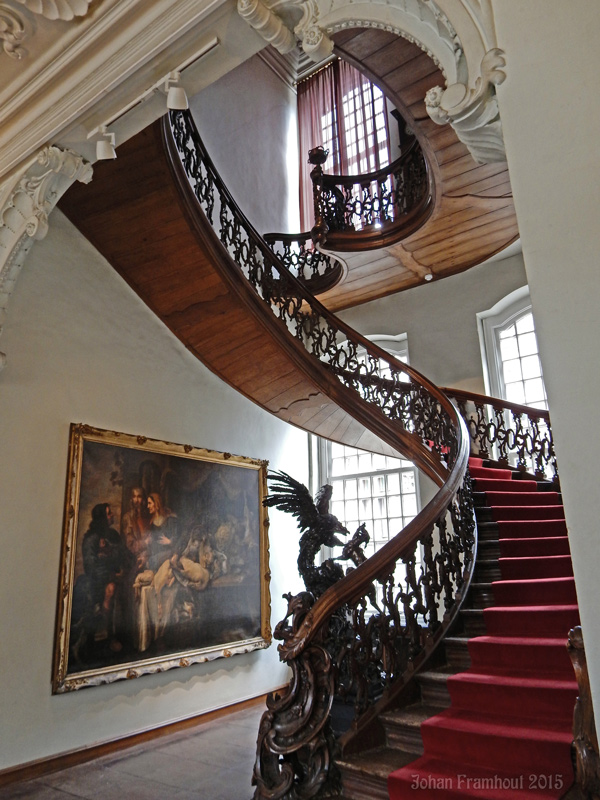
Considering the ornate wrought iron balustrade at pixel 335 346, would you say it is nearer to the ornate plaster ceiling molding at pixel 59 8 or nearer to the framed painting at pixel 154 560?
the framed painting at pixel 154 560

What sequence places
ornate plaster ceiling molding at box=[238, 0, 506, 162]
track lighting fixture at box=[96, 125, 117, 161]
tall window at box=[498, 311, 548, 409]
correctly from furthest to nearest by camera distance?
tall window at box=[498, 311, 548, 409], track lighting fixture at box=[96, 125, 117, 161], ornate plaster ceiling molding at box=[238, 0, 506, 162]

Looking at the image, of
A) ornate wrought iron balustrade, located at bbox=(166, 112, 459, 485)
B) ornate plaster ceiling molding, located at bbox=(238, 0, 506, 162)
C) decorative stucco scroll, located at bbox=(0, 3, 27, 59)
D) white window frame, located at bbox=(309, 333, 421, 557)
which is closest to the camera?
ornate plaster ceiling molding, located at bbox=(238, 0, 506, 162)

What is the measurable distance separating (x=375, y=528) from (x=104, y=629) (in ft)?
16.7

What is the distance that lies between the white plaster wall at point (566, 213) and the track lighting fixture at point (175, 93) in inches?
58.5

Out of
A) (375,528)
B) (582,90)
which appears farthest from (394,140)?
(582,90)

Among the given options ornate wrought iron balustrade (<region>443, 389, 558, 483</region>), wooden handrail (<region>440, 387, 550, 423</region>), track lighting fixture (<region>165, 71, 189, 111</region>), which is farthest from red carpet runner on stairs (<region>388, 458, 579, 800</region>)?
track lighting fixture (<region>165, 71, 189, 111</region>)

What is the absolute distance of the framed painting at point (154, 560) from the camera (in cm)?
502

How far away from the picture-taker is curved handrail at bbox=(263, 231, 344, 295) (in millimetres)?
8828

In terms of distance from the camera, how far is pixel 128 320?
240 inches

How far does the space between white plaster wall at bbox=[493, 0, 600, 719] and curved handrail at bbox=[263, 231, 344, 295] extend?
7369mm

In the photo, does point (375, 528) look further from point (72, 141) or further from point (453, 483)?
point (72, 141)

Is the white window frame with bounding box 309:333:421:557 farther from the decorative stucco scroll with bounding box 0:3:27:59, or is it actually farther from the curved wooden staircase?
the decorative stucco scroll with bounding box 0:3:27:59

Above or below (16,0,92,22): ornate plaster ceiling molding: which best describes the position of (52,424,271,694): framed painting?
below

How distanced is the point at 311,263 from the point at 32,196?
20.3ft
